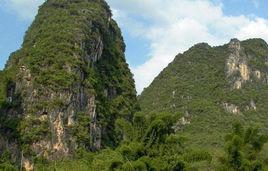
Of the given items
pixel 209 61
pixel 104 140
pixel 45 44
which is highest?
pixel 209 61

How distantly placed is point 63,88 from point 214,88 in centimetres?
5774

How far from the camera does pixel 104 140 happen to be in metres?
54.2

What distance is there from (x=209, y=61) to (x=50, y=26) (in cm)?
5997

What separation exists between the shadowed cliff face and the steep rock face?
30958 mm

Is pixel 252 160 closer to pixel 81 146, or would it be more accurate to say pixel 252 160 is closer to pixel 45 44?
pixel 81 146

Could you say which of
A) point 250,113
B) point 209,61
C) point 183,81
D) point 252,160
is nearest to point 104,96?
point 252,160

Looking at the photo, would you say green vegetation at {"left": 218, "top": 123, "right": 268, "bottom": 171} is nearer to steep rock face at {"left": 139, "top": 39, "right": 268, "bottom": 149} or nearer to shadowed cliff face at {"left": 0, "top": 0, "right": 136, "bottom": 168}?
shadowed cliff face at {"left": 0, "top": 0, "right": 136, "bottom": 168}

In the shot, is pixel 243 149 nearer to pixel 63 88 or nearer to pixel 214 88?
pixel 63 88

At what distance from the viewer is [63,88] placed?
49125 mm

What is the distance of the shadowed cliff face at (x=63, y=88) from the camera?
155 ft

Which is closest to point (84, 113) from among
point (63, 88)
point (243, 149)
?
point (63, 88)

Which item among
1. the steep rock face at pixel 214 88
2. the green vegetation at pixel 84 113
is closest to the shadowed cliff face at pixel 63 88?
the green vegetation at pixel 84 113

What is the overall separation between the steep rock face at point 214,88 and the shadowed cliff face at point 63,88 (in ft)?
102

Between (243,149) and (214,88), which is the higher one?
(214,88)
